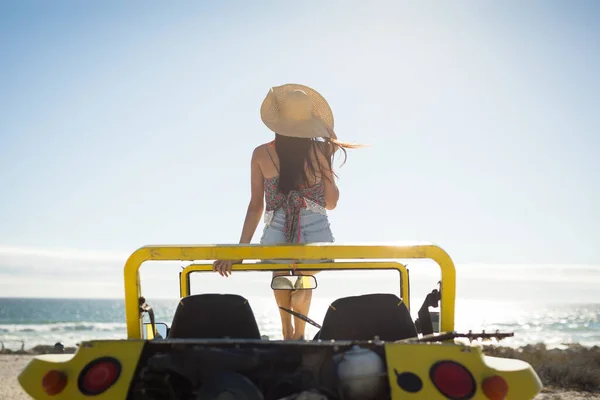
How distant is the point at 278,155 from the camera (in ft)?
15.7

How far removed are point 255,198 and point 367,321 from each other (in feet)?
6.02

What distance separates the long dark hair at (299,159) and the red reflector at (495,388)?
250 cm

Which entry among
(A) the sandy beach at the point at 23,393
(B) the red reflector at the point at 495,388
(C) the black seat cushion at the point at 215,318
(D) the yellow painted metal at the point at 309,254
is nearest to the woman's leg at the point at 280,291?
(C) the black seat cushion at the point at 215,318

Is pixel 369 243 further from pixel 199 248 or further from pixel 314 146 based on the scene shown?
pixel 314 146

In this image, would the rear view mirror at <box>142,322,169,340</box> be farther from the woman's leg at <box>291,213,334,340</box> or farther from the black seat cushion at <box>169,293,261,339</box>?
the woman's leg at <box>291,213,334,340</box>

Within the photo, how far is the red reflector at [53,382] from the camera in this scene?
252 centimetres

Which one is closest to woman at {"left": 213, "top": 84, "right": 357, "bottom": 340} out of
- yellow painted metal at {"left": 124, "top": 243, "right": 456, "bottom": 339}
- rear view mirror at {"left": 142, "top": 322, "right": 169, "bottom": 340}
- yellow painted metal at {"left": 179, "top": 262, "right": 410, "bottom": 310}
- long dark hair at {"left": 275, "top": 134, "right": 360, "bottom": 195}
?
long dark hair at {"left": 275, "top": 134, "right": 360, "bottom": 195}

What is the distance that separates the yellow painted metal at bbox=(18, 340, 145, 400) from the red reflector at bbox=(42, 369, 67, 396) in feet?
0.07

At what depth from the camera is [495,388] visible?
7.79 ft

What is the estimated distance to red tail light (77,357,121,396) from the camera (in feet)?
8.37

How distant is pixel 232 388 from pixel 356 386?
1.53ft

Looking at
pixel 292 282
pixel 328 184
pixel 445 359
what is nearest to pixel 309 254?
pixel 445 359

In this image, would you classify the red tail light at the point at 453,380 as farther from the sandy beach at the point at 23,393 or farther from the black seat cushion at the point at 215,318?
the sandy beach at the point at 23,393

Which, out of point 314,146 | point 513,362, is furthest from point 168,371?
point 314,146
